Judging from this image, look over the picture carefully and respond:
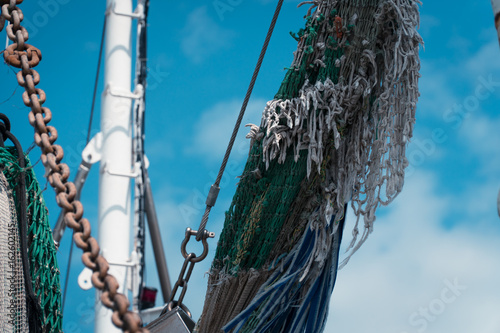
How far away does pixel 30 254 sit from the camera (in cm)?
203

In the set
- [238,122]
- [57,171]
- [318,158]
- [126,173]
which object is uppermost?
[126,173]

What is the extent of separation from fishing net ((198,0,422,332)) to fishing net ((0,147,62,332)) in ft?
1.62

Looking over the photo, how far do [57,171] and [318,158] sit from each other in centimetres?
84

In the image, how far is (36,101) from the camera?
1559mm

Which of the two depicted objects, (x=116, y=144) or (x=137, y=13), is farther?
(x=137, y=13)

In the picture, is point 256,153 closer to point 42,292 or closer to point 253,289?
point 253,289

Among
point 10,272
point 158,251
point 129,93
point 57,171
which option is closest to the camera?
point 57,171

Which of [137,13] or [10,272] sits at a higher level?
[137,13]

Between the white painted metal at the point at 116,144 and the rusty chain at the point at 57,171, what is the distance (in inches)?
136

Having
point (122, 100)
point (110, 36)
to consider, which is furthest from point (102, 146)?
point (110, 36)

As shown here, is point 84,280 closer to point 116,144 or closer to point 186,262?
point 116,144

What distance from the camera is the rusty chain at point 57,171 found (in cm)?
122

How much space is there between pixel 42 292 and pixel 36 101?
0.72 metres

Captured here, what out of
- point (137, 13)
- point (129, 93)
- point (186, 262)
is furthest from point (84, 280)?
point (186, 262)
